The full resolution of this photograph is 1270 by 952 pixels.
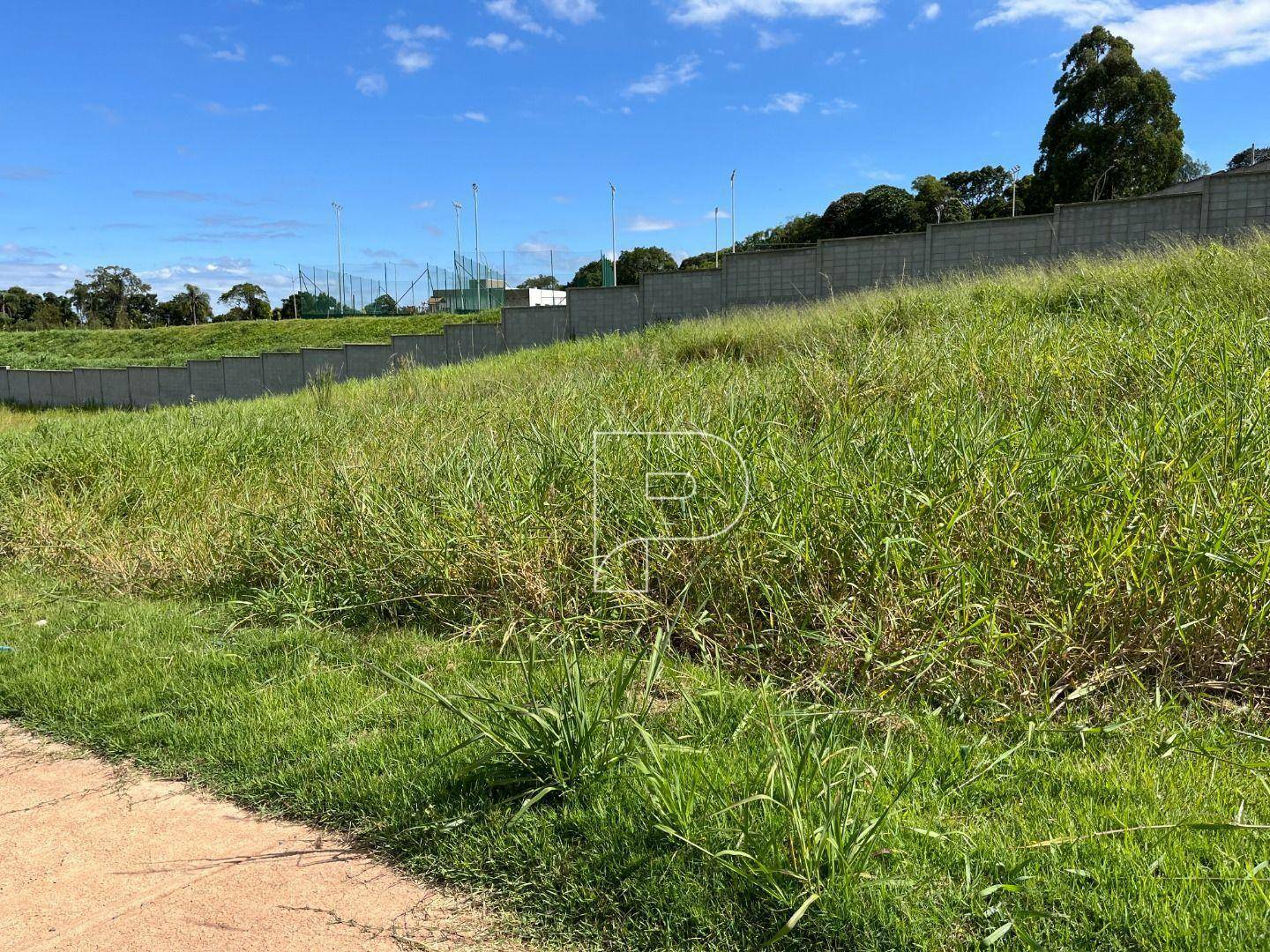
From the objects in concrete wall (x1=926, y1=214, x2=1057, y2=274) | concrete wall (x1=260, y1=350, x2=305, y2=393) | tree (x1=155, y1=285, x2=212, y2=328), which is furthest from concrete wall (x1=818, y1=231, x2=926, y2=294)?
tree (x1=155, y1=285, x2=212, y2=328)

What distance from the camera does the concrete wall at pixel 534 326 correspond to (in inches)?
773

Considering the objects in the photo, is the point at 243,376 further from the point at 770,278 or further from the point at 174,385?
the point at 770,278

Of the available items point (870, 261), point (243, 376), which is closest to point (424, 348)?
point (243, 376)

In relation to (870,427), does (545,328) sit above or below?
above

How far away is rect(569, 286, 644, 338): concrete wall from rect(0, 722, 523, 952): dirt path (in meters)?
16.6

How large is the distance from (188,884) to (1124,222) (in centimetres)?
1534

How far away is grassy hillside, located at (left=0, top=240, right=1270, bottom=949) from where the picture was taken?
201cm

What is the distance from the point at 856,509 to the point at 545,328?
17022 mm

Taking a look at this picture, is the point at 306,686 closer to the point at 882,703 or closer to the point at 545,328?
the point at 882,703

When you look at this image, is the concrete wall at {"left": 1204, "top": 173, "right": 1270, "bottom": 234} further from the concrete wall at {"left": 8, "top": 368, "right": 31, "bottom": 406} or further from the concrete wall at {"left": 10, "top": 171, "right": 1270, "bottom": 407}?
the concrete wall at {"left": 8, "top": 368, "right": 31, "bottom": 406}

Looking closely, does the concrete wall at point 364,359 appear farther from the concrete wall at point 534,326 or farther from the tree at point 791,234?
the tree at point 791,234

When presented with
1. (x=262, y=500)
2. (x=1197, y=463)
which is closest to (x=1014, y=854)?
(x=1197, y=463)

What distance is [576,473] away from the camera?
4727 mm

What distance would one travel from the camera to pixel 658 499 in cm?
412
